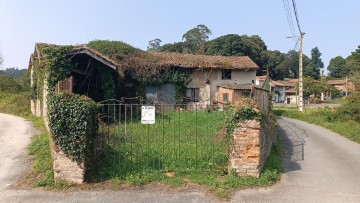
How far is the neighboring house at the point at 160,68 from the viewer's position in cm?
1703

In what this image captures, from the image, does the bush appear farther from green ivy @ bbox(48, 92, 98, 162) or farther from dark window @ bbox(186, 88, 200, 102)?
green ivy @ bbox(48, 92, 98, 162)

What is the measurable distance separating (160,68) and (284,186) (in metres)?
18.0

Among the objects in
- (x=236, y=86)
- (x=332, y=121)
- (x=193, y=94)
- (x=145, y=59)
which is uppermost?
(x=145, y=59)

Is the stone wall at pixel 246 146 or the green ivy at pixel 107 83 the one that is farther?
the green ivy at pixel 107 83

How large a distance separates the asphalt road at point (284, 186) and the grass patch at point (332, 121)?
5523 millimetres

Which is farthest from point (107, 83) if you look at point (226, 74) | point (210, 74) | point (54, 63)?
point (226, 74)

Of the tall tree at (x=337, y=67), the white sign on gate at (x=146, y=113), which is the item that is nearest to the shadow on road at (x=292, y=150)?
the white sign on gate at (x=146, y=113)

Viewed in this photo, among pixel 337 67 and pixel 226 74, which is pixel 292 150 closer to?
pixel 226 74

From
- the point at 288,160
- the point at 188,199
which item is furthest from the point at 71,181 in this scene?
the point at 288,160

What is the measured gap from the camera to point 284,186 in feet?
26.5

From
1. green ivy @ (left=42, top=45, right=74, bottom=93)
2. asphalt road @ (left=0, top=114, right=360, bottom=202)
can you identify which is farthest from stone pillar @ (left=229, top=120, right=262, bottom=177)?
green ivy @ (left=42, top=45, right=74, bottom=93)

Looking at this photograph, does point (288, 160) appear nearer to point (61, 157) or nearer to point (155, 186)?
point (155, 186)

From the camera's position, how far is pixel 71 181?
7672mm

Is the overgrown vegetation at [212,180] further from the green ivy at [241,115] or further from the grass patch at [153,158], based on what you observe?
the green ivy at [241,115]
